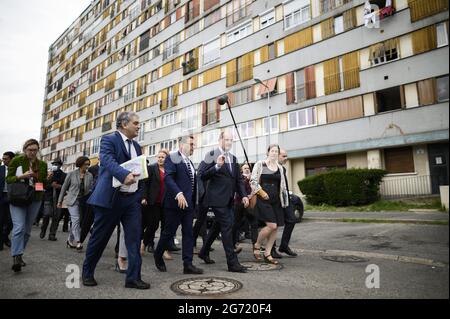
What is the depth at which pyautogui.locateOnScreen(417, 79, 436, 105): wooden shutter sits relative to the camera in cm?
1741

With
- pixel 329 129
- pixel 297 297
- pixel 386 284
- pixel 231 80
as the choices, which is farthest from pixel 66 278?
pixel 231 80

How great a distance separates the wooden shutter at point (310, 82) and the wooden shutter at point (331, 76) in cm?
88

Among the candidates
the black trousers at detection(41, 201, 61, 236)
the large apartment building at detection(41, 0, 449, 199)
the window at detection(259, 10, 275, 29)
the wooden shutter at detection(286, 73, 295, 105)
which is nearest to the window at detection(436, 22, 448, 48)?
the large apartment building at detection(41, 0, 449, 199)

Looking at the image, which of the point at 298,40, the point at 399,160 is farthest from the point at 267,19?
the point at 399,160

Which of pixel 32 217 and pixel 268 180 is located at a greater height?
pixel 268 180

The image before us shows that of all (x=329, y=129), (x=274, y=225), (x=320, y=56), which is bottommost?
(x=274, y=225)

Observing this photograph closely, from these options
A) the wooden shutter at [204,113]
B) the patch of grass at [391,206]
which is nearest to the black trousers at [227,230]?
the patch of grass at [391,206]

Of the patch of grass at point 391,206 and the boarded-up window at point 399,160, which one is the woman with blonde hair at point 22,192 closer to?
the patch of grass at point 391,206

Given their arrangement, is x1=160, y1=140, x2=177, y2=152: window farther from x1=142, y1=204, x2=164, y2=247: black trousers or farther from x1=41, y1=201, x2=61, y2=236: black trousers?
x1=142, y1=204, x2=164, y2=247: black trousers

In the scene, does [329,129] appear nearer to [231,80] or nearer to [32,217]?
[231,80]

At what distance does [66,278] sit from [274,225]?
307cm

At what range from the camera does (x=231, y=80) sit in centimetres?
2783

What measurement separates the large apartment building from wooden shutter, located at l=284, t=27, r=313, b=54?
0.26ft

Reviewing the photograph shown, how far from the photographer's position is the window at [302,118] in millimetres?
21969
